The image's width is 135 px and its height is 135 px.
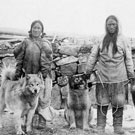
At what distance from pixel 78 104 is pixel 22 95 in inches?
42.9

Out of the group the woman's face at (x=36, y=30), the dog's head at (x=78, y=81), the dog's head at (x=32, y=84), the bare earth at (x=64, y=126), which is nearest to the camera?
the dog's head at (x=32, y=84)

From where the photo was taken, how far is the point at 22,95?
4395 millimetres

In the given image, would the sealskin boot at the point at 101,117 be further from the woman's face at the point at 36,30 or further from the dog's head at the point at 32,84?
the woman's face at the point at 36,30

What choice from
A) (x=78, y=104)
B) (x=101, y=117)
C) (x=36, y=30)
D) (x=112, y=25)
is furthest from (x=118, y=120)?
(x=36, y=30)

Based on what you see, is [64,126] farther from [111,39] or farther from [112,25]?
[112,25]

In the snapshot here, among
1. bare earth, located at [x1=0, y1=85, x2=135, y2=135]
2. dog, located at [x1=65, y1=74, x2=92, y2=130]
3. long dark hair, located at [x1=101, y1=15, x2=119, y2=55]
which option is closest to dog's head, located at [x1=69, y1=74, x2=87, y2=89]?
dog, located at [x1=65, y1=74, x2=92, y2=130]

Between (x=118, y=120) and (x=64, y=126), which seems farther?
(x=64, y=126)

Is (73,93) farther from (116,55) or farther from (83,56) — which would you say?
(83,56)

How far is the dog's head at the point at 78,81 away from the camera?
4852mm

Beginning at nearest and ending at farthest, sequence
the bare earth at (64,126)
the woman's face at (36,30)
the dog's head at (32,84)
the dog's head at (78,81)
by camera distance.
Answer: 1. the dog's head at (32,84)
2. the woman's face at (36,30)
3. the bare earth at (64,126)
4. the dog's head at (78,81)

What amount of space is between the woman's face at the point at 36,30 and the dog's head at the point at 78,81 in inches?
37.2

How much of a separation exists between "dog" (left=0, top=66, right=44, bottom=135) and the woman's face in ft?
2.27

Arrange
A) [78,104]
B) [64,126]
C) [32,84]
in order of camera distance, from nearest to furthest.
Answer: [32,84] → [78,104] → [64,126]

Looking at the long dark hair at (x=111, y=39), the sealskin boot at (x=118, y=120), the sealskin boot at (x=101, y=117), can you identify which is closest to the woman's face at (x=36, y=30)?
the long dark hair at (x=111, y=39)
